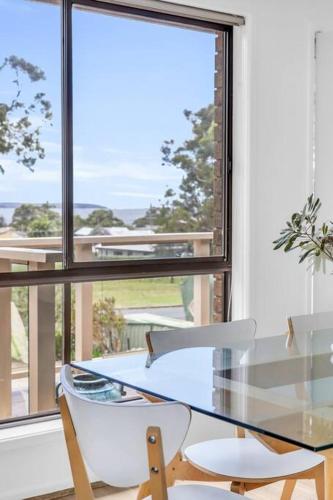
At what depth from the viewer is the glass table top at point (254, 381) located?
1.85 m

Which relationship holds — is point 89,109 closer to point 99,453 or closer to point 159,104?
point 159,104

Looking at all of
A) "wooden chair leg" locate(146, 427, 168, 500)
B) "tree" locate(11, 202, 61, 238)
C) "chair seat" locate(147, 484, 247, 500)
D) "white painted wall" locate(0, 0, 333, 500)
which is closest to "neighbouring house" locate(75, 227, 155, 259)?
"tree" locate(11, 202, 61, 238)

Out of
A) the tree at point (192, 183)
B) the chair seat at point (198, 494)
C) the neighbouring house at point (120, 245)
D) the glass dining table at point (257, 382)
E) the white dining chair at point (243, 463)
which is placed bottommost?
the chair seat at point (198, 494)

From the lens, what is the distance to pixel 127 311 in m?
3.53

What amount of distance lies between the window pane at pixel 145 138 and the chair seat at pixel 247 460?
48.7 inches

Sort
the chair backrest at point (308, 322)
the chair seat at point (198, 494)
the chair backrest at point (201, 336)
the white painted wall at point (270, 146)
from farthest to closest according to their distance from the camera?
the white painted wall at point (270, 146) → the chair backrest at point (308, 322) → the chair backrest at point (201, 336) → the chair seat at point (198, 494)

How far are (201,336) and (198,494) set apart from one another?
32.3 inches

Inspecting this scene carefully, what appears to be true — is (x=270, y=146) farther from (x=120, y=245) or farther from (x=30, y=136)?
(x=30, y=136)

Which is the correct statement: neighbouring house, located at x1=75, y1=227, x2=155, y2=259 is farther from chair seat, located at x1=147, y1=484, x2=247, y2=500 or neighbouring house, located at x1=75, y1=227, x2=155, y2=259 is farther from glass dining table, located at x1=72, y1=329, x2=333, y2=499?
chair seat, located at x1=147, y1=484, x2=247, y2=500

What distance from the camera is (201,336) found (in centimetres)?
286

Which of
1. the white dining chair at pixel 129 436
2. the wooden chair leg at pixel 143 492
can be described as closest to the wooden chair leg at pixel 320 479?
the wooden chair leg at pixel 143 492

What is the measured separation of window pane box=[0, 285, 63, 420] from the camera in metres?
3.19

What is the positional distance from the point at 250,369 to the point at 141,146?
1.46 metres

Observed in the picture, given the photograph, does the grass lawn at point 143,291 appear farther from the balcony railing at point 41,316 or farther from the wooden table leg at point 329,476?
the wooden table leg at point 329,476
